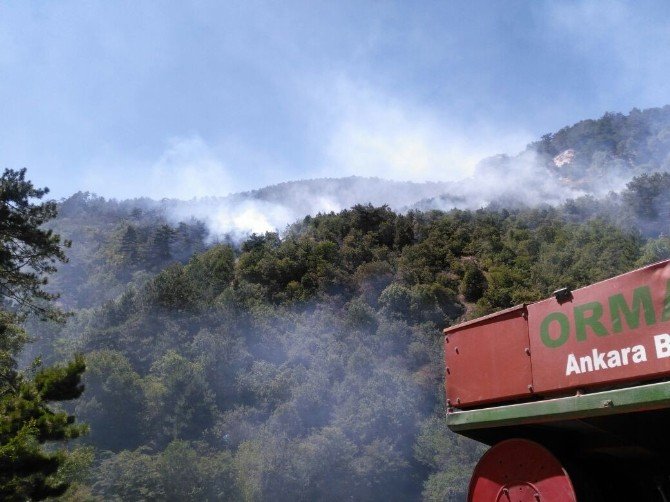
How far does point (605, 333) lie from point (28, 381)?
13.3 metres

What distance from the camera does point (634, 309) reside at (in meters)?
3.76

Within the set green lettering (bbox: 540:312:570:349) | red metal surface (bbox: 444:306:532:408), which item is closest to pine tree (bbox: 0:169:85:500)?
red metal surface (bbox: 444:306:532:408)

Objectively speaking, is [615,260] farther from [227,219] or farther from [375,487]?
[227,219]

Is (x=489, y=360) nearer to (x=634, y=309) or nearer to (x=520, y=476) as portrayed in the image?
(x=520, y=476)

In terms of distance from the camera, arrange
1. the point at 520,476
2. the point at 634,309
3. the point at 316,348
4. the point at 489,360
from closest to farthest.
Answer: the point at 634,309, the point at 520,476, the point at 489,360, the point at 316,348

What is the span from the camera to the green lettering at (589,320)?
3.95 metres

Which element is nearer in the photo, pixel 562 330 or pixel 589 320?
pixel 589 320

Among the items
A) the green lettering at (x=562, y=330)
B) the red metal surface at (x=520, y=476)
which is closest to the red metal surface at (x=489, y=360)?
the green lettering at (x=562, y=330)

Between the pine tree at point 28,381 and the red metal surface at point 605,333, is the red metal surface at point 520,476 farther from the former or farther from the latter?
the pine tree at point 28,381

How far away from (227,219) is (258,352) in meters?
115

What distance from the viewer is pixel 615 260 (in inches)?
2416

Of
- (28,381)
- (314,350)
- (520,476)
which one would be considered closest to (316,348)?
(314,350)

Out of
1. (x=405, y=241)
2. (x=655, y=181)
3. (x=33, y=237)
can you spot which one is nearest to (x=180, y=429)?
(x=405, y=241)

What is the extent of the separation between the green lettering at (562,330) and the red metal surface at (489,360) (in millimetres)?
153
